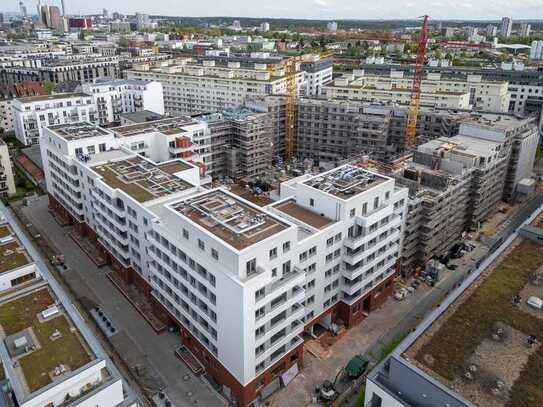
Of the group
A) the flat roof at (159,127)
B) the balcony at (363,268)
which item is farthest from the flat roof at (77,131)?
the balcony at (363,268)

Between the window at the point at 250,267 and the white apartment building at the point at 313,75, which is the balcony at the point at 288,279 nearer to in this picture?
the window at the point at 250,267

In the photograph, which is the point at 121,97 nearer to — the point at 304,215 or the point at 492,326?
the point at 304,215

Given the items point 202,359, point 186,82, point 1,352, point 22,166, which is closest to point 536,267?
point 202,359

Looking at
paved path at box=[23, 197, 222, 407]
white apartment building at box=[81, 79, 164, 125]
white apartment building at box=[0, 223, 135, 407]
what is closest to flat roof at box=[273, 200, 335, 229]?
paved path at box=[23, 197, 222, 407]

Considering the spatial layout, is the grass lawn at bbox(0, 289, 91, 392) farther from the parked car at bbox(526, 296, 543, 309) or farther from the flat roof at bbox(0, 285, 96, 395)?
the parked car at bbox(526, 296, 543, 309)

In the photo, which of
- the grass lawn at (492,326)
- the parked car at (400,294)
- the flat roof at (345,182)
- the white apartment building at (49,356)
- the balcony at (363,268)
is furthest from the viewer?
the parked car at (400,294)

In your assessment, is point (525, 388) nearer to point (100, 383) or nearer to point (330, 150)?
point (100, 383)
